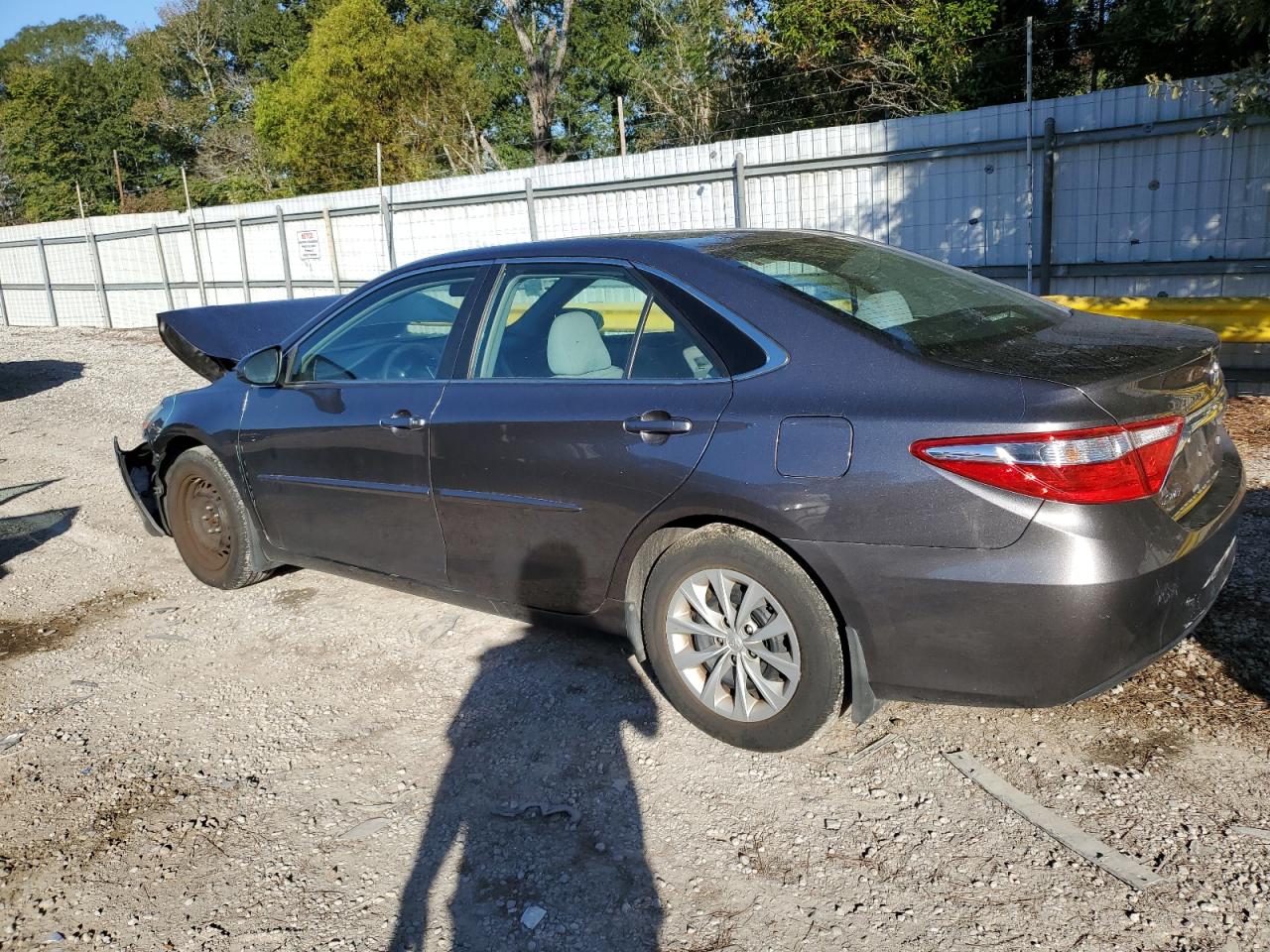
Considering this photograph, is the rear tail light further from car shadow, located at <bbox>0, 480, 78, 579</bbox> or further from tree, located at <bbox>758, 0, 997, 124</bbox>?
tree, located at <bbox>758, 0, 997, 124</bbox>

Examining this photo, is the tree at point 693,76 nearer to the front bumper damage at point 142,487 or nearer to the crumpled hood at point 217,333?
the crumpled hood at point 217,333

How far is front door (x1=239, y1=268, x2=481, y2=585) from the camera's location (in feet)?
13.1

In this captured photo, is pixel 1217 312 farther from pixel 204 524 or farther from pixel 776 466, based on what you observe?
pixel 204 524

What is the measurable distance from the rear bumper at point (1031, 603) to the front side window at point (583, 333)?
0.81 meters

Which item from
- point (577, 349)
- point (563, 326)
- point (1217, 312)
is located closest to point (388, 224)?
point (1217, 312)

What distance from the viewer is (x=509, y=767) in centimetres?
331

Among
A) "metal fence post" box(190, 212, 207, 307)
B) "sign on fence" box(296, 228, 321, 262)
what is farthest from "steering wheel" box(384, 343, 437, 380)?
"metal fence post" box(190, 212, 207, 307)

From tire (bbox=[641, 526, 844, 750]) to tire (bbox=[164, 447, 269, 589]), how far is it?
2353 millimetres

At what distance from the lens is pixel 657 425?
322 centimetres

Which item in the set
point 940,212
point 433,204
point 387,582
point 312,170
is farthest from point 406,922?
point 312,170

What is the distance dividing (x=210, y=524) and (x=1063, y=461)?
397cm

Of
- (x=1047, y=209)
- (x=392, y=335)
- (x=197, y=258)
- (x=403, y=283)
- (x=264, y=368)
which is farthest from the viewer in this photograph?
(x=197, y=258)

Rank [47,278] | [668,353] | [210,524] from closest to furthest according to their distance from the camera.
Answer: [668,353] → [210,524] → [47,278]

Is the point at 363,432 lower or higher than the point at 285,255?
lower
